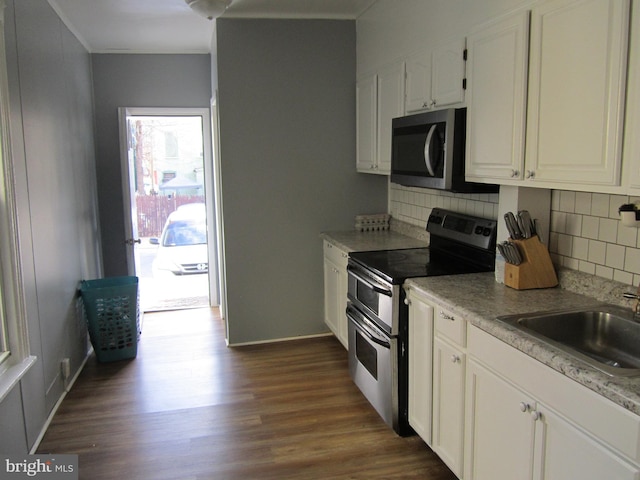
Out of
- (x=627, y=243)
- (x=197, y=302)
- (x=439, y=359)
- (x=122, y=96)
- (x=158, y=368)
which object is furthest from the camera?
(x=197, y=302)

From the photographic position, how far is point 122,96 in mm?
5160

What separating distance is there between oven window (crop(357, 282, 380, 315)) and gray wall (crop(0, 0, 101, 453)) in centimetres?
185

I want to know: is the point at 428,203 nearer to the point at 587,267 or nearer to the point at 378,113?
the point at 378,113

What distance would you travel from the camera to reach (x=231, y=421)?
316cm

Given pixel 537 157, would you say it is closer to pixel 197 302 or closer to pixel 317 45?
pixel 317 45

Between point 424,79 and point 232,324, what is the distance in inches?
96.4

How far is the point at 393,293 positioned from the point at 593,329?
3.21 ft

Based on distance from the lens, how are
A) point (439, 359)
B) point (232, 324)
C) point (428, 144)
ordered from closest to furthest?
1. point (439, 359)
2. point (428, 144)
3. point (232, 324)

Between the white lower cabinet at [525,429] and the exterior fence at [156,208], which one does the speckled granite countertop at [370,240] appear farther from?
the exterior fence at [156,208]

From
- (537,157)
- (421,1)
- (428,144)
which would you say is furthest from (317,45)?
(537,157)

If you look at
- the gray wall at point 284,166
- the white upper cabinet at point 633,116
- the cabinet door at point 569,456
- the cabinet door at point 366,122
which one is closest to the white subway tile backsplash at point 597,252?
the white upper cabinet at point 633,116

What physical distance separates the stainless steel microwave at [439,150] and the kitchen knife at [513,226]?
32 centimetres

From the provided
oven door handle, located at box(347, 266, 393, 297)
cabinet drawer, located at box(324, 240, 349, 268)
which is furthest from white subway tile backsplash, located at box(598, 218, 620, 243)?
cabinet drawer, located at box(324, 240, 349, 268)

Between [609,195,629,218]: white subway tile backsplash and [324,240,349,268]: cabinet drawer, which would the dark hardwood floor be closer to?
[324,240,349,268]: cabinet drawer
